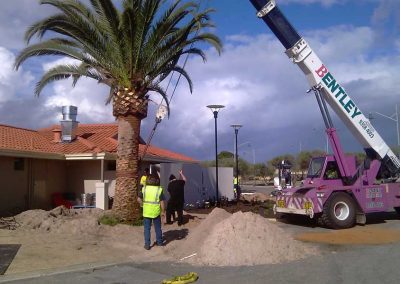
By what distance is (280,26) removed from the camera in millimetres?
15859

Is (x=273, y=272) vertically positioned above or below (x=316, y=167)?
below

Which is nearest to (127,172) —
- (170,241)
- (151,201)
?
(170,241)

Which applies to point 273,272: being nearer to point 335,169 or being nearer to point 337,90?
point 335,169

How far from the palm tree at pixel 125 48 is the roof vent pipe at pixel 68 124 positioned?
21.2 ft

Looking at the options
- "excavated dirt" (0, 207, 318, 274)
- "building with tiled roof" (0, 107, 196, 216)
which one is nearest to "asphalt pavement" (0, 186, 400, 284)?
"excavated dirt" (0, 207, 318, 274)

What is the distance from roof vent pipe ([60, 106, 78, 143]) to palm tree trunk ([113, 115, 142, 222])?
25.5ft

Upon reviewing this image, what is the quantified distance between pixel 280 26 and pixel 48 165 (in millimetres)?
11275

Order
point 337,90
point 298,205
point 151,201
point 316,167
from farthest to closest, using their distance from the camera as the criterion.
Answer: point 316,167 → point 337,90 → point 298,205 → point 151,201

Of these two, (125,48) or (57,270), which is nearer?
(57,270)

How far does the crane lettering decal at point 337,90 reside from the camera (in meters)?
16.4

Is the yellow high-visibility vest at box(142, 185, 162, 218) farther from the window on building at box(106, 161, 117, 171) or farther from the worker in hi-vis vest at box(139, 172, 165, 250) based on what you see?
the window on building at box(106, 161, 117, 171)

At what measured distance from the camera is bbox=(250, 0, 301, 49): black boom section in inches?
613

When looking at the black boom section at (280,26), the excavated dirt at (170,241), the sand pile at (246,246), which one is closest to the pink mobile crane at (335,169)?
the black boom section at (280,26)

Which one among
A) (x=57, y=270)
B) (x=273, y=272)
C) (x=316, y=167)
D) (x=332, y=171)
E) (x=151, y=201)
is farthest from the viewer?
(x=316, y=167)
